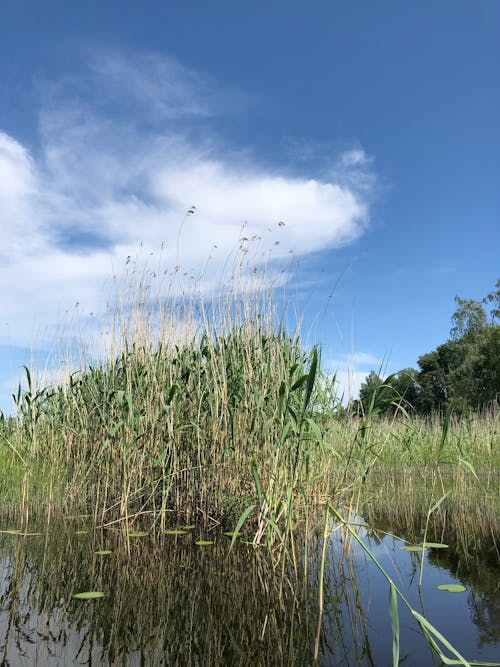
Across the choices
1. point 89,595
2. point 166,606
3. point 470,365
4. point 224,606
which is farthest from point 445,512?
point 470,365

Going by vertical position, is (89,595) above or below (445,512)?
below

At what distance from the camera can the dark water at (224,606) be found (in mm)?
2240

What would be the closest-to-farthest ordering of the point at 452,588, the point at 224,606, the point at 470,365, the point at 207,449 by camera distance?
the point at 224,606
the point at 452,588
the point at 207,449
the point at 470,365

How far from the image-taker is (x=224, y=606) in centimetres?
275

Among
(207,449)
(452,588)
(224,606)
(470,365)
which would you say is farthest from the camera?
(470,365)

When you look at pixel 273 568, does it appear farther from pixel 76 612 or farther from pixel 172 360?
pixel 172 360

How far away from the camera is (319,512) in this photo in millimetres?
4449

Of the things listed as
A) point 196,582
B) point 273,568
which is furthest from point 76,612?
point 273,568

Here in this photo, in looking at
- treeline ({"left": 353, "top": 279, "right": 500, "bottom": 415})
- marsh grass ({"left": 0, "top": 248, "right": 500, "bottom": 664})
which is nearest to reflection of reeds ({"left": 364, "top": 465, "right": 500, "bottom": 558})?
marsh grass ({"left": 0, "top": 248, "right": 500, "bottom": 664})

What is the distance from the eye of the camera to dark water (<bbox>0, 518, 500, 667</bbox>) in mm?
2240

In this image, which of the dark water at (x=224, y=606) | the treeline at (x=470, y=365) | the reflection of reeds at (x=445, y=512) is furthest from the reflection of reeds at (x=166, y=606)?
the treeline at (x=470, y=365)

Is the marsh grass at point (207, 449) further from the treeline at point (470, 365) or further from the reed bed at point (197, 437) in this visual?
the treeline at point (470, 365)

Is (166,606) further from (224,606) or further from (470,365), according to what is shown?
(470,365)

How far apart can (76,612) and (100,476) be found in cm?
272
